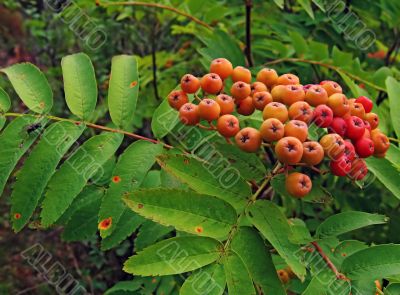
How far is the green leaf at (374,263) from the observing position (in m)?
1.34

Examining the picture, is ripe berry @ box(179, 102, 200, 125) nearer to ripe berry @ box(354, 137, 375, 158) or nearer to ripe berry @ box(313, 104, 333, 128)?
ripe berry @ box(313, 104, 333, 128)

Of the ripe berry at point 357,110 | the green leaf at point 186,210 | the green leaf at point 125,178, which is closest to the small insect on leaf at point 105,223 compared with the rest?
the green leaf at point 125,178

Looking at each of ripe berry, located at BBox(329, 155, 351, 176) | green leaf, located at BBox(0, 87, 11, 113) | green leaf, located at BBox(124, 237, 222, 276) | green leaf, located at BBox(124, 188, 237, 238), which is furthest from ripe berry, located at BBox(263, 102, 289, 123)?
green leaf, located at BBox(0, 87, 11, 113)

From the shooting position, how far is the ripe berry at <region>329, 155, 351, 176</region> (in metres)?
1.40

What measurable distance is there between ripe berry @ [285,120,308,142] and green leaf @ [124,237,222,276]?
405 mm

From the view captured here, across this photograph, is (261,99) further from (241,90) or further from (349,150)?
(349,150)

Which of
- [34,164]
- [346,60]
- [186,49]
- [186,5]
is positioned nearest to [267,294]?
[34,164]

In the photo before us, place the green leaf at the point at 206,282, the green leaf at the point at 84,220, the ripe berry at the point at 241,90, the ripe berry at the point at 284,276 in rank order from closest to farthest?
the green leaf at the point at 206,282 < the ripe berry at the point at 241,90 < the green leaf at the point at 84,220 < the ripe berry at the point at 284,276

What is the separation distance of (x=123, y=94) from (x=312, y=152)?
75 centimetres

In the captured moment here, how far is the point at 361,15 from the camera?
303cm

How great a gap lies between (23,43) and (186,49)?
3905mm

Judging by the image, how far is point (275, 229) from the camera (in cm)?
131

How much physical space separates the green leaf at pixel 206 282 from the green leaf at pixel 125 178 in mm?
358

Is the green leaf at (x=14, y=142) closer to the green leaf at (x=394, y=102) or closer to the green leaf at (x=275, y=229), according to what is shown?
the green leaf at (x=275, y=229)
